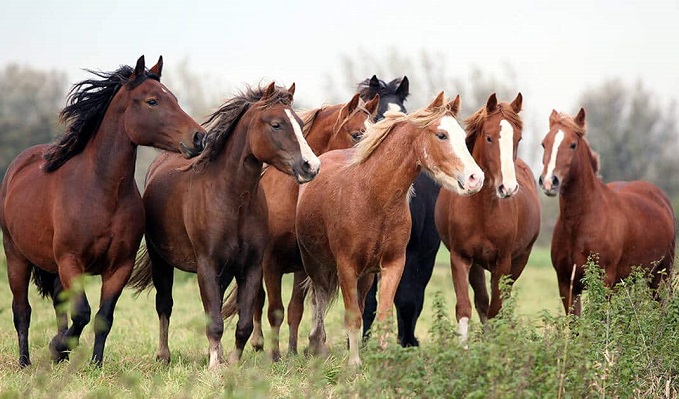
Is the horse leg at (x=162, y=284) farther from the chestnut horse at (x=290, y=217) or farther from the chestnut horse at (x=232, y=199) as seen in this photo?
the chestnut horse at (x=290, y=217)

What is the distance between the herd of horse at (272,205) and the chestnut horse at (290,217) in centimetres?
2

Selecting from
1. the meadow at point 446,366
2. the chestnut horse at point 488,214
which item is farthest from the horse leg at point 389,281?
the chestnut horse at point 488,214

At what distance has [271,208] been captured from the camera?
9.18m

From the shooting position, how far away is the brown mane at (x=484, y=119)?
334 inches

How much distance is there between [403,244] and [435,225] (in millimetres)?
2009

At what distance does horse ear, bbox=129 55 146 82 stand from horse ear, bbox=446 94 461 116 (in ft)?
8.06

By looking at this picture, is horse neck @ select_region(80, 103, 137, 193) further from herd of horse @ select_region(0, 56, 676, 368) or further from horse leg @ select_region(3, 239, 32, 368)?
horse leg @ select_region(3, 239, 32, 368)

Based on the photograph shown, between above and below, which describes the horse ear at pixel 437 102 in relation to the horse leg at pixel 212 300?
above

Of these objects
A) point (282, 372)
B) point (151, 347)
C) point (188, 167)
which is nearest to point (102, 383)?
point (282, 372)

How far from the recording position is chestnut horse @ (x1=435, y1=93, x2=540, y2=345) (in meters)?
8.31

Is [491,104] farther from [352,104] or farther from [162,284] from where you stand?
[162,284]

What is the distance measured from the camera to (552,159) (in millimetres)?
8992

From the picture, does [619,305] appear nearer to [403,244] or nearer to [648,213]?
[403,244]

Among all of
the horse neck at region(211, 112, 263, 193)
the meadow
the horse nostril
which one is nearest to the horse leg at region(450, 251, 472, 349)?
the meadow
